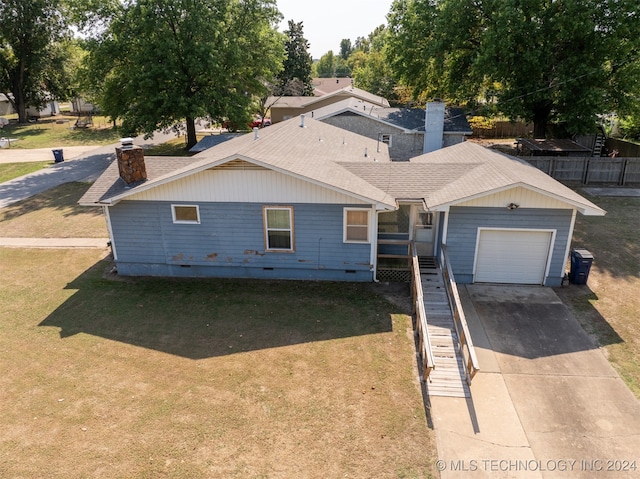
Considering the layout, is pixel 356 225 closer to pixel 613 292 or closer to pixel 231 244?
pixel 231 244

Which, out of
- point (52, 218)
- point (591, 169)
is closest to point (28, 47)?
point (52, 218)

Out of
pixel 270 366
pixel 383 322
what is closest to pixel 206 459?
pixel 270 366

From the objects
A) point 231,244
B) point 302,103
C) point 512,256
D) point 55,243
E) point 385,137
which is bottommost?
point 55,243

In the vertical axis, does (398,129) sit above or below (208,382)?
→ above

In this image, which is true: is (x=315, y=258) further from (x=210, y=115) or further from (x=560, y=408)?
(x=210, y=115)

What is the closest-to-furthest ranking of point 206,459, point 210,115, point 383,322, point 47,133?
1. point 206,459
2. point 383,322
3. point 210,115
4. point 47,133

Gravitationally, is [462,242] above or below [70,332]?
above
